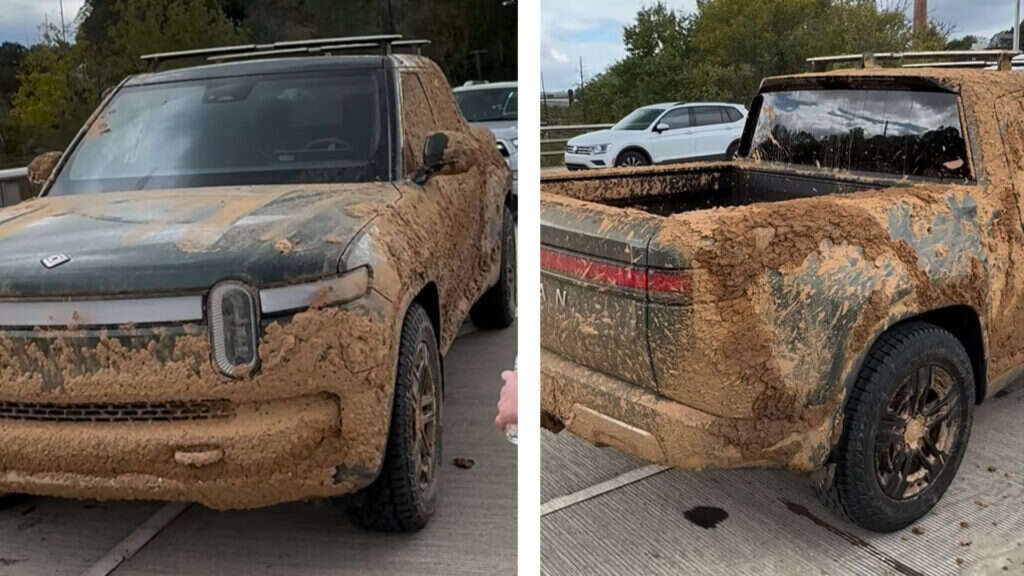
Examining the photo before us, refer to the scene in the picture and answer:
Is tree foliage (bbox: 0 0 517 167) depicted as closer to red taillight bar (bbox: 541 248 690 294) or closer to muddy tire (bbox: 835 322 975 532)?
red taillight bar (bbox: 541 248 690 294)

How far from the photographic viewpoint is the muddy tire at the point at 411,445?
4.19 feet

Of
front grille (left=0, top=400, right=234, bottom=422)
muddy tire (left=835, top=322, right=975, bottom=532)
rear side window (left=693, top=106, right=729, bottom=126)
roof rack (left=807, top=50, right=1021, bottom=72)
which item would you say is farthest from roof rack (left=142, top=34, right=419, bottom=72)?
muddy tire (left=835, top=322, right=975, bottom=532)

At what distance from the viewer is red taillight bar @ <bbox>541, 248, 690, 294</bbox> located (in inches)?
49.1

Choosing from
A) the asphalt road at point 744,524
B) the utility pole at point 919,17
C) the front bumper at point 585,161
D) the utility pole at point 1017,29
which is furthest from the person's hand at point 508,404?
the utility pole at point 1017,29

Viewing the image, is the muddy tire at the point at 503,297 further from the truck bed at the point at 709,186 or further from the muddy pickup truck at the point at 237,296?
the truck bed at the point at 709,186

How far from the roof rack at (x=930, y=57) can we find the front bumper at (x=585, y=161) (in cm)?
43

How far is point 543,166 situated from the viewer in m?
1.38

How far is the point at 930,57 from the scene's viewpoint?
1580 millimetres

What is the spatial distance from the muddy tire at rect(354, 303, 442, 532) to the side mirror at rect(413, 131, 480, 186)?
249 mm

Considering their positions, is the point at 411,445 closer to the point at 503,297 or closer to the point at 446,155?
the point at 503,297

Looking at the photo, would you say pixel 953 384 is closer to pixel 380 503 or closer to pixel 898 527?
pixel 898 527

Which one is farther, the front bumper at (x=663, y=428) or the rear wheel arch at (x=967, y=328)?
the rear wheel arch at (x=967, y=328)

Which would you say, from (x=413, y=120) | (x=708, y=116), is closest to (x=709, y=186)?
(x=708, y=116)

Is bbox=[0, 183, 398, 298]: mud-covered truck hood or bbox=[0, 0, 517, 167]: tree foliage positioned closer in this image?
bbox=[0, 183, 398, 298]: mud-covered truck hood
